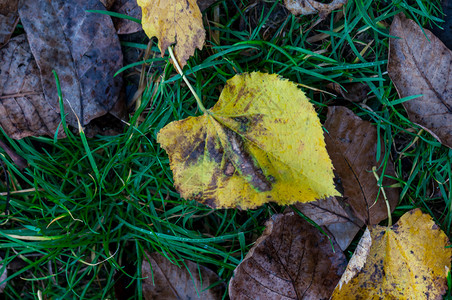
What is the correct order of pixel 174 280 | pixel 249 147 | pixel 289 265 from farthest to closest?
pixel 174 280
pixel 289 265
pixel 249 147

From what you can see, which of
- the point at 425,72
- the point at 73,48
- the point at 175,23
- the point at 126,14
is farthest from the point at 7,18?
the point at 425,72

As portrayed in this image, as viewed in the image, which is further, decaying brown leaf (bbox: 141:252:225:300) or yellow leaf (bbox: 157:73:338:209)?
decaying brown leaf (bbox: 141:252:225:300)

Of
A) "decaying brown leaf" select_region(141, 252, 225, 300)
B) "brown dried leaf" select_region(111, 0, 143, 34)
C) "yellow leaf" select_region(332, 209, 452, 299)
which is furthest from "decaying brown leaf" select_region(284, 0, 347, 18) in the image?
"decaying brown leaf" select_region(141, 252, 225, 300)

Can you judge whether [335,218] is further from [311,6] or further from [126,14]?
[126,14]

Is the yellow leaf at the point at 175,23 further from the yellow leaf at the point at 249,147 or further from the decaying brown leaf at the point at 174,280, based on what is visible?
the decaying brown leaf at the point at 174,280

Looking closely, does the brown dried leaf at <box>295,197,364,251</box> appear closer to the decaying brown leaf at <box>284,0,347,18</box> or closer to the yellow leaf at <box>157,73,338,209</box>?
the yellow leaf at <box>157,73,338,209</box>

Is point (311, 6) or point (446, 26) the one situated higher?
point (311, 6)
